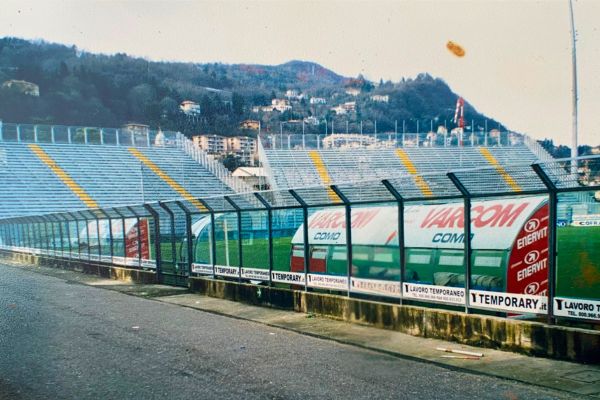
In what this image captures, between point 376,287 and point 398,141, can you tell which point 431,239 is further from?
point 398,141

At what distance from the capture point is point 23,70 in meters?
133

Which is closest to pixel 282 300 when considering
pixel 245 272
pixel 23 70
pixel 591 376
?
pixel 245 272

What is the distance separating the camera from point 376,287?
33.6 ft

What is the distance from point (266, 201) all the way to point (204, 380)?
20.1 feet

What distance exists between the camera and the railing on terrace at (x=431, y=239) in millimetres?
7715

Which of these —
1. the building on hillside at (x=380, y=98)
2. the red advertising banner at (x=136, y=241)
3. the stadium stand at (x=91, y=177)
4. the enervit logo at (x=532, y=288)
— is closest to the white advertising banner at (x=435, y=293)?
the enervit logo at (x=532, y=288)

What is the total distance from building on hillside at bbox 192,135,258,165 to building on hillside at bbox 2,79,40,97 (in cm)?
3305

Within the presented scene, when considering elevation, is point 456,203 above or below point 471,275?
above

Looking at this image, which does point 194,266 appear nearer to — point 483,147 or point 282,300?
point 282,300

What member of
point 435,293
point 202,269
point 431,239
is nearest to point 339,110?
point 202,269

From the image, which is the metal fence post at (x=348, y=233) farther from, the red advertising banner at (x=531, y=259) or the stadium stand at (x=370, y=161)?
the stadium stand at (x=370, y=161)

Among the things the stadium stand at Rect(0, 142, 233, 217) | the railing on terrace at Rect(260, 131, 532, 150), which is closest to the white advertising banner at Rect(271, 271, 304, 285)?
the stadium stand at Rect(0, 142, 233, 217)

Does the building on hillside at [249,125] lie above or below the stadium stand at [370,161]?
above

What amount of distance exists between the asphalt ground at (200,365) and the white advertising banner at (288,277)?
144 cm
